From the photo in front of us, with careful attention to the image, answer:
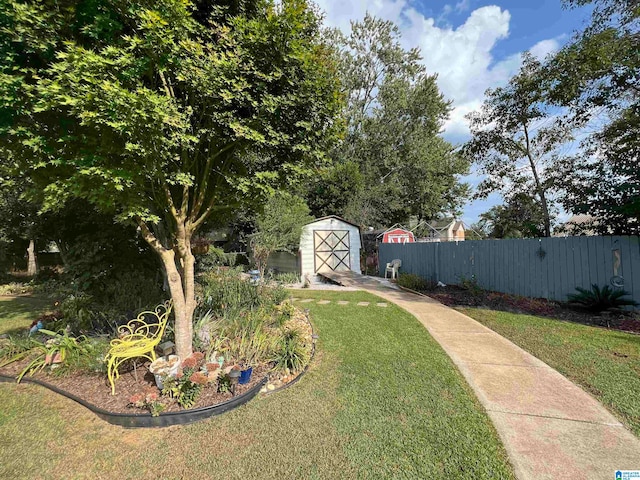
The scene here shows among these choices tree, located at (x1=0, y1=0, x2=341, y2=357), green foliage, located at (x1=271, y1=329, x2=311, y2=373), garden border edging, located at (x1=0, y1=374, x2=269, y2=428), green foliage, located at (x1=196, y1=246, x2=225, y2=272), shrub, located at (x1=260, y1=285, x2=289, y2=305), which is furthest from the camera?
green foliage, located at (x1=196, y1=246, x2=225, y2=272)

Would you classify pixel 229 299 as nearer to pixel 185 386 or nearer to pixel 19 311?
pixel 185 386

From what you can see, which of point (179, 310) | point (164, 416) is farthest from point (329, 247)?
point (164, 416)

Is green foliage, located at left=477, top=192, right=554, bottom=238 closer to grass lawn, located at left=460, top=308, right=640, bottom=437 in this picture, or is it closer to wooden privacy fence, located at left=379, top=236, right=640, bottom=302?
wooden privacy fence, located at left=379, top=236, right=640, bottom=302

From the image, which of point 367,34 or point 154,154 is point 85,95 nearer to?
point 154,154

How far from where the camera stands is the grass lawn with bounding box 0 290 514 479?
2.14 meters

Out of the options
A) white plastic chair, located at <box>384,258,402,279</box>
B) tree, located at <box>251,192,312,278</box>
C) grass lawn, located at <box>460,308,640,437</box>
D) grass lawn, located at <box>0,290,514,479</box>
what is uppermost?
tree, located at <box>251,192,312,278</box>

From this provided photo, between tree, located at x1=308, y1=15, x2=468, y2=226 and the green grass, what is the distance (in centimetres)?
1469

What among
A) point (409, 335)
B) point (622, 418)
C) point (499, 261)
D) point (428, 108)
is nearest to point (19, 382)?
point (409, 335)

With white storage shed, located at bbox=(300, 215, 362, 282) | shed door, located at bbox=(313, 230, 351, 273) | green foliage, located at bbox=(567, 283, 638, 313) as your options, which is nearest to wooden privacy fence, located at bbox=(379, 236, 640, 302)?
green foliage, located at bbox=(567, 283, 638, 313)

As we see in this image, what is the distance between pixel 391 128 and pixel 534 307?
58.5 ft

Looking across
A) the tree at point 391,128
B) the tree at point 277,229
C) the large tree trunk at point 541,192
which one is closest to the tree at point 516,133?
the large tree trunk at point 541,192

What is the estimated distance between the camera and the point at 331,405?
294 cm

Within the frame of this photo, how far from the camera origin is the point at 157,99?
92.1 inches

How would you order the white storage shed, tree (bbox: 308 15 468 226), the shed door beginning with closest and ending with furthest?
the white storage shed, the shed door, tree (bbox: 308 15 468 226)
